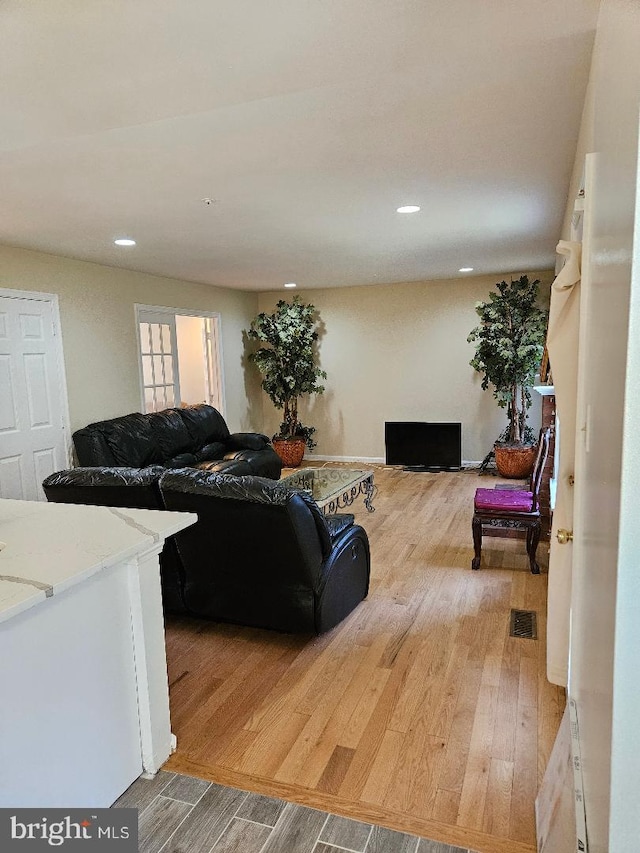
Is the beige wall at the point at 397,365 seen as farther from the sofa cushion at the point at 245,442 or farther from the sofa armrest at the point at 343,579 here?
the sofa armrest at the point at 343,579

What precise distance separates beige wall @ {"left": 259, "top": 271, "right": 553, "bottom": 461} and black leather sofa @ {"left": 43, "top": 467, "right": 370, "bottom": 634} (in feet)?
15.0

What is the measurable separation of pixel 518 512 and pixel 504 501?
0.14 meters

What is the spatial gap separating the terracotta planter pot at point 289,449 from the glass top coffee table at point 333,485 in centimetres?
237

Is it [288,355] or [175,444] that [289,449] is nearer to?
[288,355]

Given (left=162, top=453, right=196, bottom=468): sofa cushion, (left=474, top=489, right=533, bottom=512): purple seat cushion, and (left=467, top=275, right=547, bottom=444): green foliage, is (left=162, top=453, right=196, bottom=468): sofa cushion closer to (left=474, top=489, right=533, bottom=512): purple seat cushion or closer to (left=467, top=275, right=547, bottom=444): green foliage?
(left=474, top=489, right=533, bottom=512): purple seat cushion

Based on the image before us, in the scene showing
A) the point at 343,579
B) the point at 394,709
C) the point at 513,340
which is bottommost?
the point at 394,709

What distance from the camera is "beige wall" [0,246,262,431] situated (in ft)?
15.6

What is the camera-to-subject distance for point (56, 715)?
1.61m

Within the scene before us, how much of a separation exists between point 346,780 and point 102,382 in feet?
14.7

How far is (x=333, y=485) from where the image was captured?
178 inches

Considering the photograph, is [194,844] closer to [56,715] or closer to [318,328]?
[56,715]

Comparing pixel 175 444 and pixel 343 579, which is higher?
pixel 175 444

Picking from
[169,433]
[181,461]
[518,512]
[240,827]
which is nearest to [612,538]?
[240,827]

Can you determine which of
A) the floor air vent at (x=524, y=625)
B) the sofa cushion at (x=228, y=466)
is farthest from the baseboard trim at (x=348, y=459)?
the floor air vent at (x=524, y=625)
